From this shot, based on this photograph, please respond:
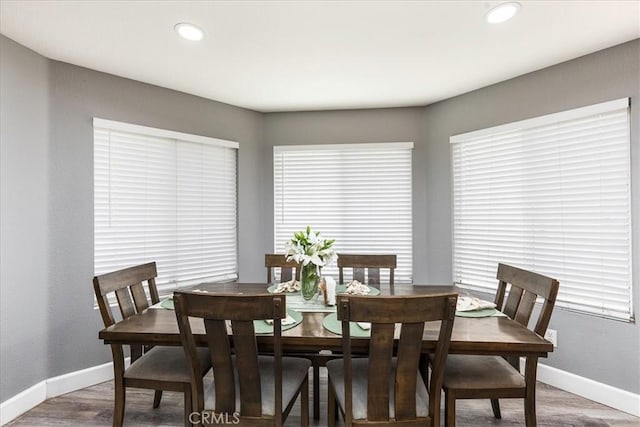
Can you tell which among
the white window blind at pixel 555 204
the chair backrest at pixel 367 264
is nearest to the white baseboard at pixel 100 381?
the white window blind at pixel 555 204

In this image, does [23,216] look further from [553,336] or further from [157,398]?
[553,336]

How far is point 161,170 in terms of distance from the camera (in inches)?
124

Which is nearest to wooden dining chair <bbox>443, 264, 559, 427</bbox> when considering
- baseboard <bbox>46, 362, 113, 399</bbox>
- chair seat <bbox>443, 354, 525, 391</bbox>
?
chair seat <bbox>443, 354, 525, 391</bbox>

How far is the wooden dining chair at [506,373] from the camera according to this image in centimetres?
173

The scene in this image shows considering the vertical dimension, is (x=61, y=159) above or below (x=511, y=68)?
below

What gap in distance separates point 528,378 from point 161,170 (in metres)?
3.19

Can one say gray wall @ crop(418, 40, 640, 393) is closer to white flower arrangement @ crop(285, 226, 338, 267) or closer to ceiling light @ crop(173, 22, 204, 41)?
white flower arrangement @ crop(285, 226, 338, 267)

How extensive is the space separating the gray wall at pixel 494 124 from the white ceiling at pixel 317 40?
16 centimetres

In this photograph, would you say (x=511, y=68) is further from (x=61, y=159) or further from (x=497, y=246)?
(x=61, y=159)

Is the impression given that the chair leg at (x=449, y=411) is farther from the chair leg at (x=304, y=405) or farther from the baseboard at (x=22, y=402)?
the baseboard at (x=22, y=402)

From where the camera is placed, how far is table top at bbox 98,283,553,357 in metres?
1.55

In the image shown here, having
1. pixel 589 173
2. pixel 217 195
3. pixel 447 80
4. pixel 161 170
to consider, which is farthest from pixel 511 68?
pixel 161 170

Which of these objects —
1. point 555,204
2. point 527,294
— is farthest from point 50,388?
point 555,204

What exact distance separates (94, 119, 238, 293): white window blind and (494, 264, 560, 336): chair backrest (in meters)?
2.62
